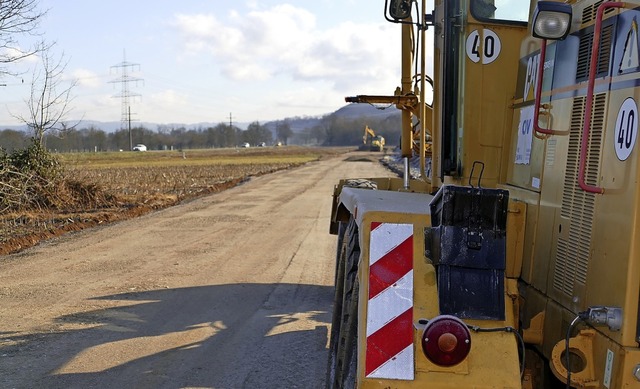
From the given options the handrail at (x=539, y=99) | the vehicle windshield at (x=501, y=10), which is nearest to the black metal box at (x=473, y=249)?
the handrail at (x=539, y=99)

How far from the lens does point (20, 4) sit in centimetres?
1434

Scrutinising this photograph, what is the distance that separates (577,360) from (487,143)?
168cm

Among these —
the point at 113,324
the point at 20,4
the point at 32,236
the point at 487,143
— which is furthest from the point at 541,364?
the point at 20,4

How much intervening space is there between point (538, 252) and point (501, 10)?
5.59 feet

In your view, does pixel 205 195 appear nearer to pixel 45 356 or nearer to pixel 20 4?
pixel 20 4

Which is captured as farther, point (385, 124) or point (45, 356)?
point (385, 124)

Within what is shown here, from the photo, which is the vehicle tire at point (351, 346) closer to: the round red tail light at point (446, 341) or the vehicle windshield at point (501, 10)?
the round red tail light at point (446, 341)

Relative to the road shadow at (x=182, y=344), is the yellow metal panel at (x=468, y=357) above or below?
above

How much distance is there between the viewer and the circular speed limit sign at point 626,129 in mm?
2340

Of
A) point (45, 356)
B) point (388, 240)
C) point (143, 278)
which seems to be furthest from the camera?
point (143, 278)

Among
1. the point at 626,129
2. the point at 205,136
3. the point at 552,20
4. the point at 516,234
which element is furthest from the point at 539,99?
the point at 205,136

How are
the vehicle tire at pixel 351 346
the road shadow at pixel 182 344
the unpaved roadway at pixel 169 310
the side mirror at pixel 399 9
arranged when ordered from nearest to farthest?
the vehicle tire at pixel 351 346
the side mirror at pixel 399 9
the road shadow at pixel 182 344
the unpaved roadway at pixel 169 310

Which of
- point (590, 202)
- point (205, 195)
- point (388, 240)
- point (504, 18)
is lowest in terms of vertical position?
point (205, 195)

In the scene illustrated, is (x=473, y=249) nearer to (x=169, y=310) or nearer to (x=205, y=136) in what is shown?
(x=169, y=310)
